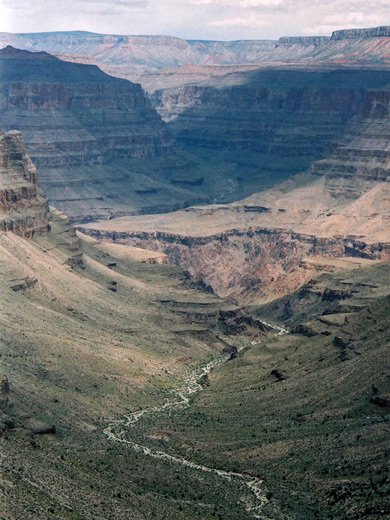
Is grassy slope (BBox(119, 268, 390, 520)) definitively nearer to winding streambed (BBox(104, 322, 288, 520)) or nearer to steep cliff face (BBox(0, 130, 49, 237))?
winding streambed (BBox(104, 322, 288, 520))

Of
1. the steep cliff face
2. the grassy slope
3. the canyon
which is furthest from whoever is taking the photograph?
the steep cliff face

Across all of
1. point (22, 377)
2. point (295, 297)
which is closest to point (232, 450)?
point (22, 377)

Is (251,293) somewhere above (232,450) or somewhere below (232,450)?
below

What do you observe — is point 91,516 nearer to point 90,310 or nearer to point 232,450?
point 232,450

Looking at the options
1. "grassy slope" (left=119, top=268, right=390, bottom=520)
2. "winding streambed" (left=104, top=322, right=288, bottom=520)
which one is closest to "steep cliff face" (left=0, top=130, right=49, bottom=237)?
"winding streambed" (left=104, top=322, right=288, bottom=520)

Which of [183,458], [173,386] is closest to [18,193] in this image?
[173,386]

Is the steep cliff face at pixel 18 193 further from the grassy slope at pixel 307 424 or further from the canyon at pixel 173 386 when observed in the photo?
the grassy slope at pixel 307 424

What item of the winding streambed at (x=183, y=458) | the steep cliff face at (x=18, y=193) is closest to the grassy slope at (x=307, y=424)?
the winding streambed at (x=183, y=458)
